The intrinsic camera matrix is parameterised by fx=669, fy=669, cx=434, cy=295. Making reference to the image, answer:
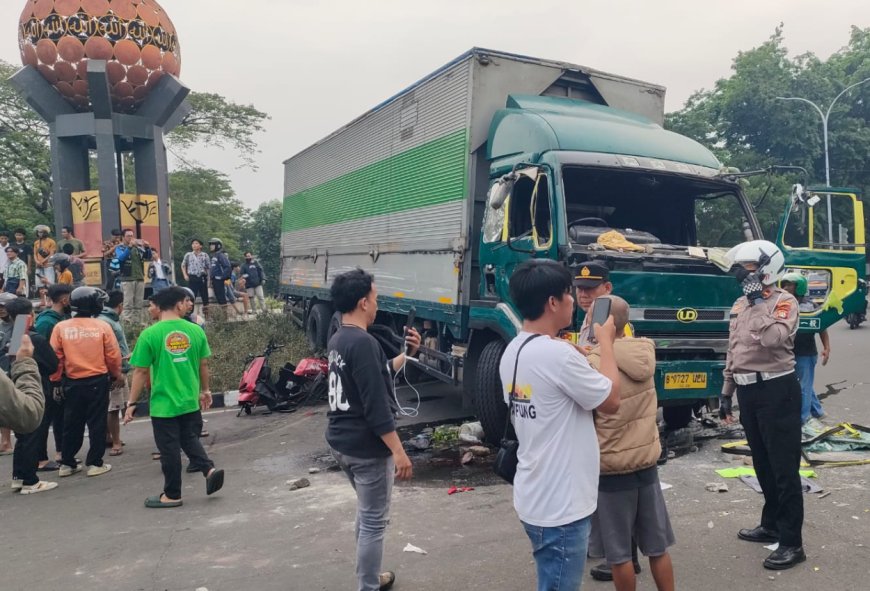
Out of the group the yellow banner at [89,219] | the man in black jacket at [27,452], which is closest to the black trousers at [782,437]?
the man in black jacket at [27,452]

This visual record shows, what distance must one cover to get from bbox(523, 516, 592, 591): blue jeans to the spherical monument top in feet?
56.7

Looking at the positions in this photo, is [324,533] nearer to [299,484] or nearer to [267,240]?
[299,484]

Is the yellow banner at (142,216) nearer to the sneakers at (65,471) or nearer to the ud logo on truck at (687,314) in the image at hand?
the sneakers at (65,471)

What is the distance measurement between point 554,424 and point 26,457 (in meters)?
5.07

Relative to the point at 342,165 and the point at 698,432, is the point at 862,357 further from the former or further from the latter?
the point at 342,165

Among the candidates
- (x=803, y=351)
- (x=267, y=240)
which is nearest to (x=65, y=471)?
(x=803, y=351)

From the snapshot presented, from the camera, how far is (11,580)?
3889 millimetres

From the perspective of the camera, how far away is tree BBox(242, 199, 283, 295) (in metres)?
39.9

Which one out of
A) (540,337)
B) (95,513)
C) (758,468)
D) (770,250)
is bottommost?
(95,513)

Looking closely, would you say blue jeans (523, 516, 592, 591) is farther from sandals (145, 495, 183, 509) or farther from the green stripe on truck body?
the green stripe on truck body

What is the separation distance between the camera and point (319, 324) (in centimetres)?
1177

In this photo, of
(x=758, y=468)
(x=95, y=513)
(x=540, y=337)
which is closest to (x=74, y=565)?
(x=95, y=513)

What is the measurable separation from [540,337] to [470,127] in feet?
15.5

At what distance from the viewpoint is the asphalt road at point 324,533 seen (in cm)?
366
